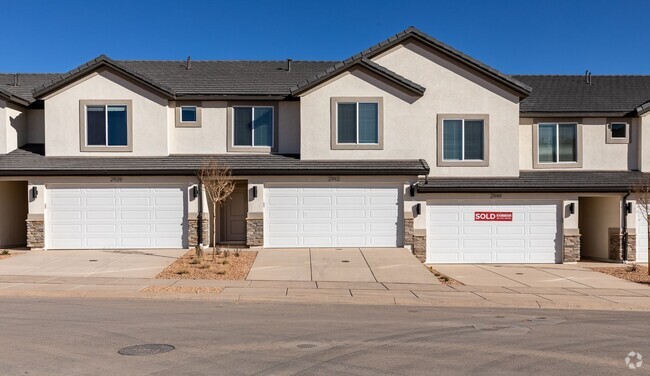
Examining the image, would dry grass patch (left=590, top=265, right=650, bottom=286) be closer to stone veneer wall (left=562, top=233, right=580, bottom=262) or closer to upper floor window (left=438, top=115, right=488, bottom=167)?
stone veneer wall (left=562, top=233, right=580, bottom=262)

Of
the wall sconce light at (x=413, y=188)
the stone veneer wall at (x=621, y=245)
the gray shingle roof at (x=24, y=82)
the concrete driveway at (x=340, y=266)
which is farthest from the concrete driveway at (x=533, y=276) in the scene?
the gray shingle roof at (x=24, y=82)

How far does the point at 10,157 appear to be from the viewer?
21.0m

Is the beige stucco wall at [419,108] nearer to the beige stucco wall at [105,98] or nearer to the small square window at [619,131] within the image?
the small square window at [619,131]

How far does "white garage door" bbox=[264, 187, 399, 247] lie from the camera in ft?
69.2

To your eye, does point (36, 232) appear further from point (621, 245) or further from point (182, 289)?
point (621, 245)

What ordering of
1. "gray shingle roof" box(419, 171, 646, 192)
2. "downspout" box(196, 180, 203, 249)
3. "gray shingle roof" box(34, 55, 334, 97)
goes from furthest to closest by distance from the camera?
"gray shingle roof" box(419, 171, 646, 192), "gray shingle roof" box(34, 55, 334, 97), "downspout" box(196, 180, 203, 249)

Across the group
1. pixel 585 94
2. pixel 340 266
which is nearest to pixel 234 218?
pixel 340 266

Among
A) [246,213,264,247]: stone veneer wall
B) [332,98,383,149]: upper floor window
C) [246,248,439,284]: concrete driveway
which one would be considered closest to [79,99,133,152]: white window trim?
[246,213,264,247]: stone veneer wall

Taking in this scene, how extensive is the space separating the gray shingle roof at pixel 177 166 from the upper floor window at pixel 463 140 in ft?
5.28

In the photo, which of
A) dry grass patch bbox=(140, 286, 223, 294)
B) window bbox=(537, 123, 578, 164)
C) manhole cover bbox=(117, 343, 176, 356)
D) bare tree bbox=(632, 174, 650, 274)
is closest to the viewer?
Result: manhole cover bbox=(117, 343, 176, 356)

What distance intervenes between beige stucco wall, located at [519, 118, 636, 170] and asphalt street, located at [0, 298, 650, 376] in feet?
37.2

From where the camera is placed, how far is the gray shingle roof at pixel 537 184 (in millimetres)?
21609

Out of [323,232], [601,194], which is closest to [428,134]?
[323,232]

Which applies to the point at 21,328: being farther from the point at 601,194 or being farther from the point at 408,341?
the point at 601,194
